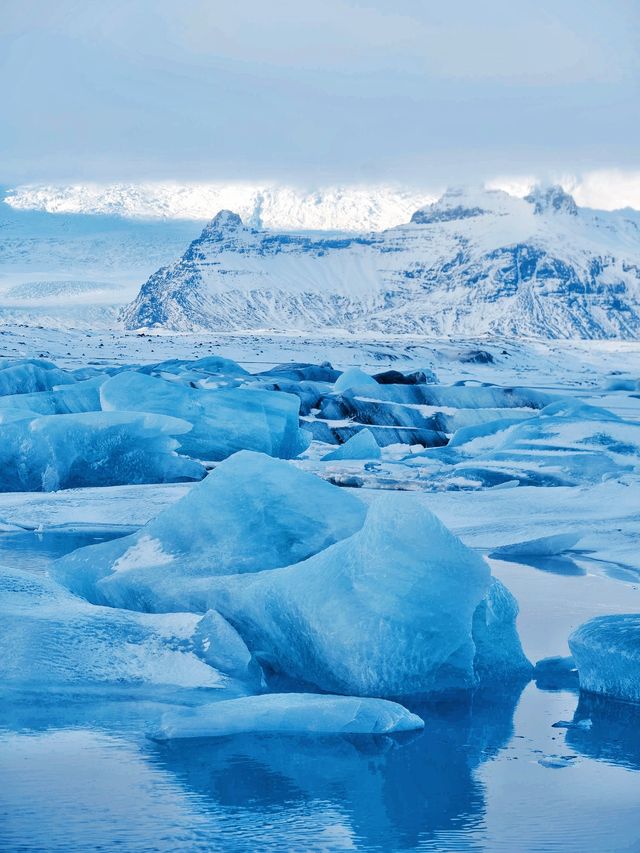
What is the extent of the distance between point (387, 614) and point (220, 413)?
311 inches

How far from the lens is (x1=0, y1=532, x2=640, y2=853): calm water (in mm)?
3340

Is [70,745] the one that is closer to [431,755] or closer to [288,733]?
[288,733]

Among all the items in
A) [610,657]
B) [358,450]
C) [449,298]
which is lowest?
[449,298]

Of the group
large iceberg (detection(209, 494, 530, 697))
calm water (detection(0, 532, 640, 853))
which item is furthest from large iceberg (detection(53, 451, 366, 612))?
calm water (detection(0, 532, 640, 853))

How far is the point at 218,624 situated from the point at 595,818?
1947 mm

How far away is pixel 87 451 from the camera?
10.6 metres

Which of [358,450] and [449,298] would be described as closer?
[358,450]

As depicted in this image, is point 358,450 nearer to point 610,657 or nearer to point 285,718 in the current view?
point 610,657

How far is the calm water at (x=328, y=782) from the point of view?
3340 millimetres

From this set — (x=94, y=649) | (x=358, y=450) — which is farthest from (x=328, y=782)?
(x=358, y=450)

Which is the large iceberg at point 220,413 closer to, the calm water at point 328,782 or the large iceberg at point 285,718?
the calm water at point 328,782

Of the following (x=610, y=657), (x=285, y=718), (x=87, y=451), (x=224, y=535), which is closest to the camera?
(x=285, y=718)

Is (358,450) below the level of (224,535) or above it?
below

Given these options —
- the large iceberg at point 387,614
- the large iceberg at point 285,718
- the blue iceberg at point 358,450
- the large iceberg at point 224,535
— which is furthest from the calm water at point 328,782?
the blue iceberg at point 358,450
